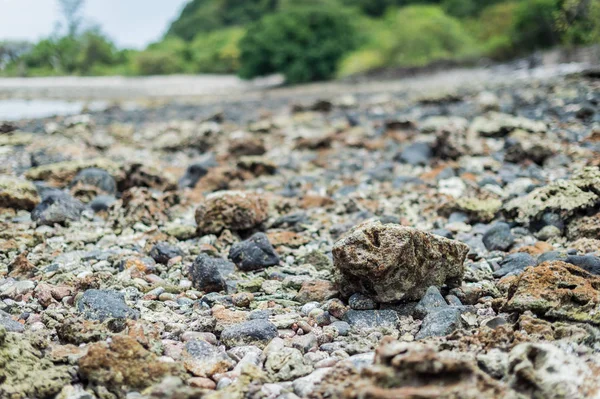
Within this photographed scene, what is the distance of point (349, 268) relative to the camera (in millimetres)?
3141

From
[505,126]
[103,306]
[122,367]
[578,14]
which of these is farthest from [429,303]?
[578,14]

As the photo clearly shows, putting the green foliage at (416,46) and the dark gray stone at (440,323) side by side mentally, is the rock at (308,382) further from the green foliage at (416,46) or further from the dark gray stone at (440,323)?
the green foliage at (416,46)

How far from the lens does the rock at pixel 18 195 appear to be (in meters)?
4.98

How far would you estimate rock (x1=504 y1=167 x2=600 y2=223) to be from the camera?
166 inches

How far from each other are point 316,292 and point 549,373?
1.52m

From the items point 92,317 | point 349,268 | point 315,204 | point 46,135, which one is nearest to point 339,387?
point 349,268

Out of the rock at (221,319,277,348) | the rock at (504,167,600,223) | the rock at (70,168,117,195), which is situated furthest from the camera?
the rock at (70,168,117,195)

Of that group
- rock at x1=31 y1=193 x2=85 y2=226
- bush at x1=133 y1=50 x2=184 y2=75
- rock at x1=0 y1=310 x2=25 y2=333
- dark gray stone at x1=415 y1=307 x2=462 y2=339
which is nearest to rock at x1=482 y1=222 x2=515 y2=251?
dark gray stone at x1=415 y1=307 x2=462 y2=339

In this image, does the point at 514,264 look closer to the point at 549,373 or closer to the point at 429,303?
the point at 429,303

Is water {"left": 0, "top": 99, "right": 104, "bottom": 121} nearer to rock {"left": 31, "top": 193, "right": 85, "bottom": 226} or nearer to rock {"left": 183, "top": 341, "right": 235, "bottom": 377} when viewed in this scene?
rock {"left": 31, "top": 193, "right": 85, "bottom": 226}

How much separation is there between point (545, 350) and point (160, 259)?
2683mm

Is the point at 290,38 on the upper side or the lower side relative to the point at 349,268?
upper

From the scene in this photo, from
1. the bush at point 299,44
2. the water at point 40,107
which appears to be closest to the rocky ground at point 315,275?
the water at point 40,107

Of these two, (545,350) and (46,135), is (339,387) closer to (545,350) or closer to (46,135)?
(545,350)
